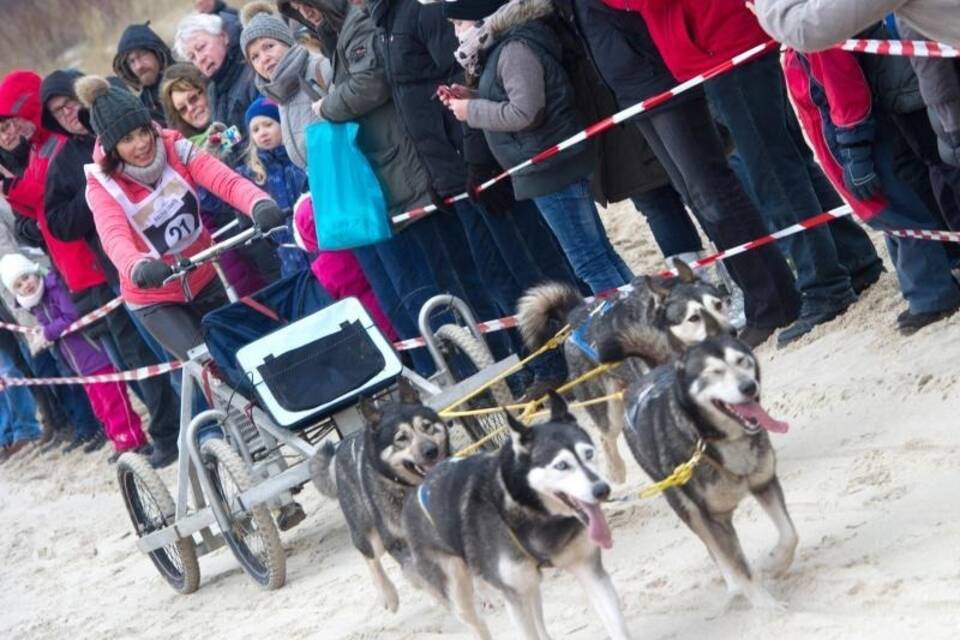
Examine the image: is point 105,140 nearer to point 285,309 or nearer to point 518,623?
point 285,309

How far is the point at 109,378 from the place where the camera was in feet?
42.3

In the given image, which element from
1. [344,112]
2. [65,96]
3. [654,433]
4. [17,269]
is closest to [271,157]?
[344,112]

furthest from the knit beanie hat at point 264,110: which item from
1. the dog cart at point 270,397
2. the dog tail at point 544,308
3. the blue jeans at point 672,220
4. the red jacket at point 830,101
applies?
the red jacket at point 830,101

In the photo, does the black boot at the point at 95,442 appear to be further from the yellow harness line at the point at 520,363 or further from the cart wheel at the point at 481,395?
the yellow harness line at the point at 520,363

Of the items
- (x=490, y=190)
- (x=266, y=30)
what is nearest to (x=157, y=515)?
(x=490, y=190)

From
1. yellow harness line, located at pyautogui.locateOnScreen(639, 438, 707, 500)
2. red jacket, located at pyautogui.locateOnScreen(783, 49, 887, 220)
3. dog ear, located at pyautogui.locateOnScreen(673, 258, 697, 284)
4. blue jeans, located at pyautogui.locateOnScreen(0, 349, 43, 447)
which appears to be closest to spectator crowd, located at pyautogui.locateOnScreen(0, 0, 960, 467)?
red jacket, located at pyautogui.locateOnScreen(783, 49, 887, 220)

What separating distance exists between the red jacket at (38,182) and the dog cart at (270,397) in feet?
12.3

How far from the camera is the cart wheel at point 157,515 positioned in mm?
8617

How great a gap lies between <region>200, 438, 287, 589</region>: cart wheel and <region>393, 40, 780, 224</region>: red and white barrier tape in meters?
1.85

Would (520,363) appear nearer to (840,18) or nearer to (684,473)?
(684,473)

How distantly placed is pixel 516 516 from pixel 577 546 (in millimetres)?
198

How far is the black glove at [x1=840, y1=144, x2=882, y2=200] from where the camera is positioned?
7043 mm

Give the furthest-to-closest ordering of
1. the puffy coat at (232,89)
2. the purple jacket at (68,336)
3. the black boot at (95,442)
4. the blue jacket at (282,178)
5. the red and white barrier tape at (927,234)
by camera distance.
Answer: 1. the black boot at (95,442)
2. the purple jacket at (68,336)
3. the puffy coat at (232,89)
4. the blue jacket at (282,178)
5. the red and white barrier tape at (927,234)

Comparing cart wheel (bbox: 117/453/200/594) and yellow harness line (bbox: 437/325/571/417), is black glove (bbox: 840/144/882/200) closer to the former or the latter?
yellow harness line (bbox: 437/325/571/417)
